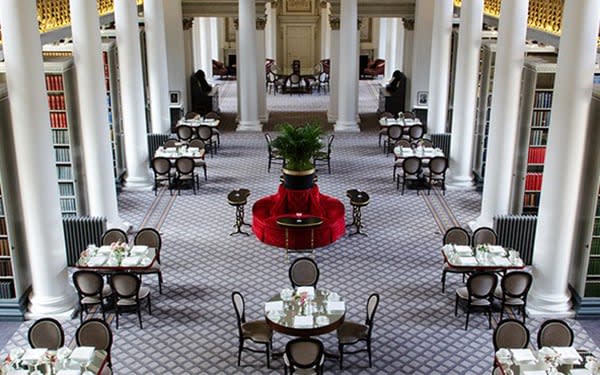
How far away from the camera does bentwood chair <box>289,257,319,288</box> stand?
37.6 feet

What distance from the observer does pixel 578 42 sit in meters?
10.2

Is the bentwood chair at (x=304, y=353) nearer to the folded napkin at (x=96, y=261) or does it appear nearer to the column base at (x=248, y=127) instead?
the folded napkin at (x=96, y=261)

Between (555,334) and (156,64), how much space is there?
1299 centimetres

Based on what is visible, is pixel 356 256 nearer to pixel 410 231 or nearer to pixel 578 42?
pixel 410 231

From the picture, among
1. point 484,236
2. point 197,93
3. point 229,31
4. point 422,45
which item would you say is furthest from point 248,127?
point 229,31

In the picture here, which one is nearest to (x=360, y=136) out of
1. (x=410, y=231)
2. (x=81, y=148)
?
(x=410, y=231)

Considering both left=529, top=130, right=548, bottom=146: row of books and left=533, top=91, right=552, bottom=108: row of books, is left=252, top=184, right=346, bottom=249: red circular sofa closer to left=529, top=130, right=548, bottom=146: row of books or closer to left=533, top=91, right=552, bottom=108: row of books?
left=529, top=130, right=548, bottom=146: row of books

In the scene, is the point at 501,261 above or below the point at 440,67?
below

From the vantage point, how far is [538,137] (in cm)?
1421

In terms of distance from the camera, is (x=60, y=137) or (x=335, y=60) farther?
(x=335, y=60)

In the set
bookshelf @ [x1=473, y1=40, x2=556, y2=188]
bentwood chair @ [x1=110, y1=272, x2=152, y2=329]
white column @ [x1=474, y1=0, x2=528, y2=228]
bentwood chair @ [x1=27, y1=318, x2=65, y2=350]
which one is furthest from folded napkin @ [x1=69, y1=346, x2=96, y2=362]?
bookshelf @ [x1=473, y1=40, x2=556, y2=188]

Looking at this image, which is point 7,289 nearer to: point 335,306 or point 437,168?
point 335,306

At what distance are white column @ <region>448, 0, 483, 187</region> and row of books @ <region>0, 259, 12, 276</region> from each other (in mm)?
10170

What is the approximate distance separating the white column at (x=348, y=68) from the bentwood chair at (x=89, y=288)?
13.3 m
